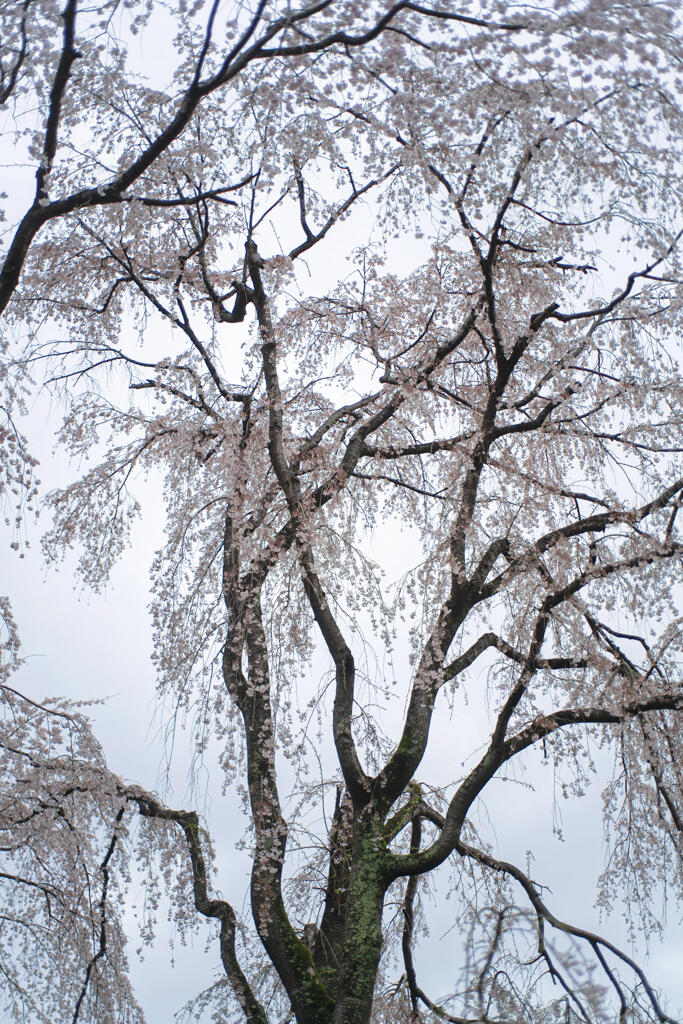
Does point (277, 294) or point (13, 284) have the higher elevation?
point (277, 294)

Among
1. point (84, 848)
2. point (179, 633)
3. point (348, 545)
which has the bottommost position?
point (84, 848)

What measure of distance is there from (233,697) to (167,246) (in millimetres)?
3622

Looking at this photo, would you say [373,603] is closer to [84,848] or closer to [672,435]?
[672,435]

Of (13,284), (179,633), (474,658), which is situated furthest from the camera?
(179,633)

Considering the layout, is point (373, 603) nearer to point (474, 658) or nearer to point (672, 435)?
point (474, 658)

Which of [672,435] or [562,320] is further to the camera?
[672,435]

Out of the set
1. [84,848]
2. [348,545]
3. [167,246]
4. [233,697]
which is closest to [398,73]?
[167,246]

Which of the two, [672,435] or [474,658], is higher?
[672,435]

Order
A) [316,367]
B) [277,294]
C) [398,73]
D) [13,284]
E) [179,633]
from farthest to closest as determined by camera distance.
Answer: [316,367] → [277,294] → [179,633] → [398,73] → [13,284]

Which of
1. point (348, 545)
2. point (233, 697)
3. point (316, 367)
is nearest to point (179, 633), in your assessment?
point (233, 697)

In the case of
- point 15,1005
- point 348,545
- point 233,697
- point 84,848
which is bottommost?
point 15,1005

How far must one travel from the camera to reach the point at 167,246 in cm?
746

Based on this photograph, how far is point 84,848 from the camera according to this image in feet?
25.6

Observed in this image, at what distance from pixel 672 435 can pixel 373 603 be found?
2.61 metres
